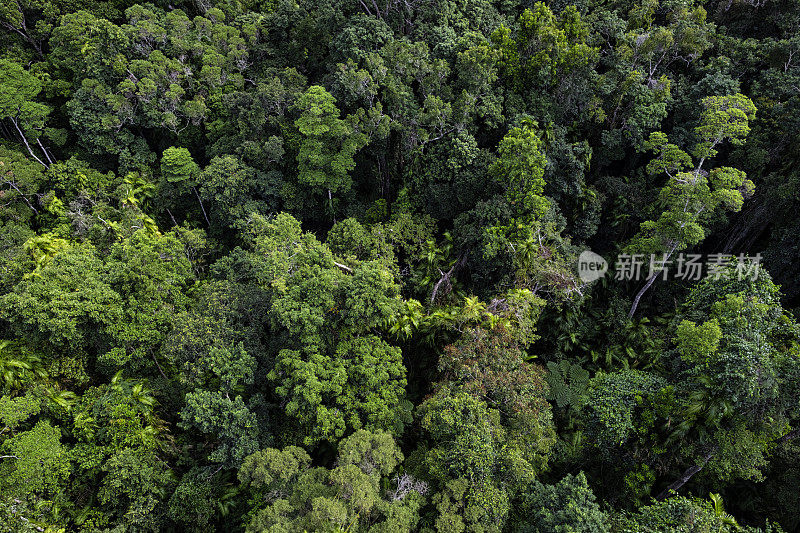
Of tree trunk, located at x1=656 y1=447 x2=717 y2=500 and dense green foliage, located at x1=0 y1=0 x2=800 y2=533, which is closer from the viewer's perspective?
dense green foliage, located at x1=0 y1=0 x2=800 y2=533

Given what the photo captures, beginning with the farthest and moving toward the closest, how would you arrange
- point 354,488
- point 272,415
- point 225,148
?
point 225,148 < point 272,415 < point 354,488

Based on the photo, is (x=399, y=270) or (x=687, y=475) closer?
(x=687, y=475)

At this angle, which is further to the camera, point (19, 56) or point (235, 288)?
point (19, 56)

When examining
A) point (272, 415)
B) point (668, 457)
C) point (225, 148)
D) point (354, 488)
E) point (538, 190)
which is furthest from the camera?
point (225, 148)

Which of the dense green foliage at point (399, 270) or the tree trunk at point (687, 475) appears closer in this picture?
the dense green foliage at point (399, 270)

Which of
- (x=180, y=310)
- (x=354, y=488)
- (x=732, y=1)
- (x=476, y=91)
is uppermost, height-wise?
(x=732, y=1)

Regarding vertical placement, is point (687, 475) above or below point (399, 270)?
below

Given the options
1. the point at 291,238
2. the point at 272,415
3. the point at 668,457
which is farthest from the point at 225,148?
the point at 668,457

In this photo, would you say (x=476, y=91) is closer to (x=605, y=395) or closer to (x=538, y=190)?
(x=538, y=190)
